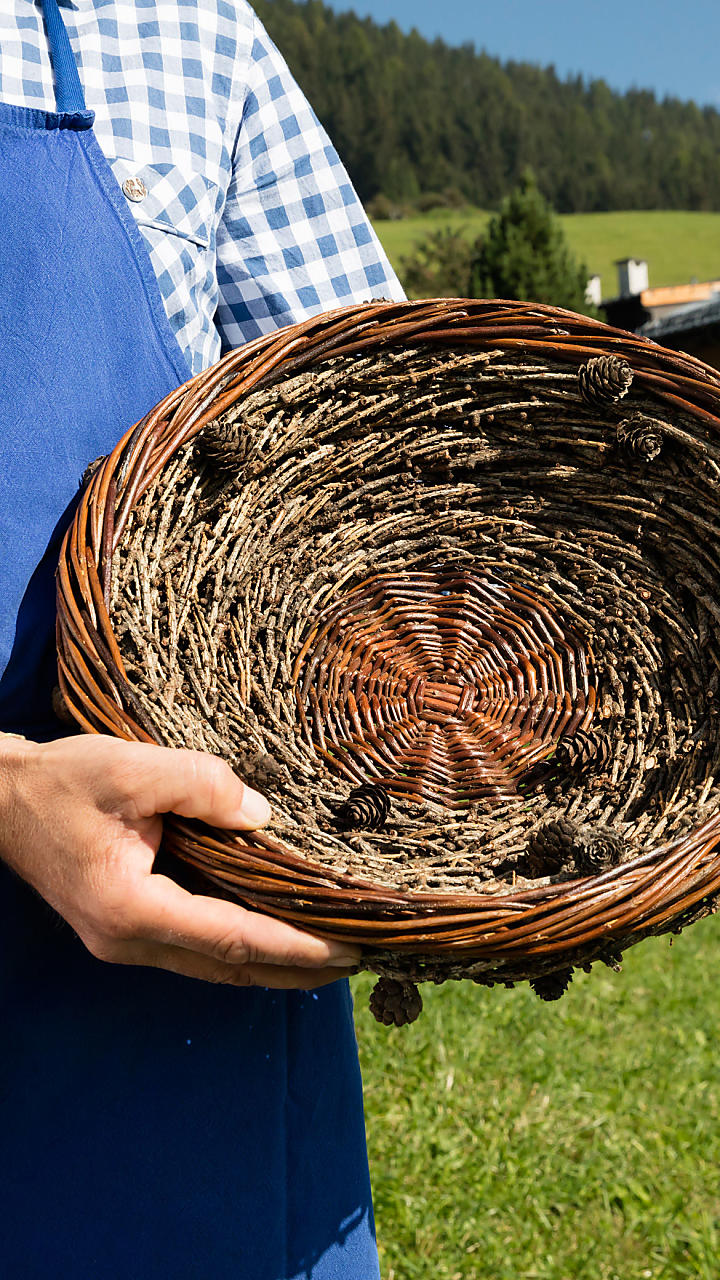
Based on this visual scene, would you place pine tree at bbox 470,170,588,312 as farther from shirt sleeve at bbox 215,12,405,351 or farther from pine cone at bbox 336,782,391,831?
pine cone at bbox 336,782,391,831

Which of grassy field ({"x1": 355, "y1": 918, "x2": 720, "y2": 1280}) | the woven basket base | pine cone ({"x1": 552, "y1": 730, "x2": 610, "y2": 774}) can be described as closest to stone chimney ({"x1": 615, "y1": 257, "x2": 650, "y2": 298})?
grassy field ({"x1": 355, "y1": 918, "x2": 720, "y2": 1280})

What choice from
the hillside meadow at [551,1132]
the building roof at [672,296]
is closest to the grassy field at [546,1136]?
the hillside meadow at [551,1132]

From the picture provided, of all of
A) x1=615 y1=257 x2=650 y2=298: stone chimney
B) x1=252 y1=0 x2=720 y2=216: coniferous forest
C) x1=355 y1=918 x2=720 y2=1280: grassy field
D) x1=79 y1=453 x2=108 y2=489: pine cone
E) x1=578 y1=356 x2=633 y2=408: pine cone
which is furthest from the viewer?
x1=252 y1=0 x2=720 y2=216: coniferous forest

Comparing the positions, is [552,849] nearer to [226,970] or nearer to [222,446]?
[226,970]

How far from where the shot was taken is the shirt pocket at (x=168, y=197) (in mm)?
993

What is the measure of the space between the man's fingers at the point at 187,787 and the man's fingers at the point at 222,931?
2.1 inches

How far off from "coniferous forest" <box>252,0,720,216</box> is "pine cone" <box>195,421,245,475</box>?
4712 cm

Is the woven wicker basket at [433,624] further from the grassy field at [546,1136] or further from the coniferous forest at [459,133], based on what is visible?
the coniferous forest at [459,133]

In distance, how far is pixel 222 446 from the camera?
101 centimetres

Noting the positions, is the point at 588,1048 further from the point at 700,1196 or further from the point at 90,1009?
the point at 90,1009

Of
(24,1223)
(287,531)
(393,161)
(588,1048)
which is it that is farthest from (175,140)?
(393,161)

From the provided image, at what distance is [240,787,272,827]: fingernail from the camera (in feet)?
2.37

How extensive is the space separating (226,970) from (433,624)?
700mm

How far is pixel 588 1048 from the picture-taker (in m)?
2.54
